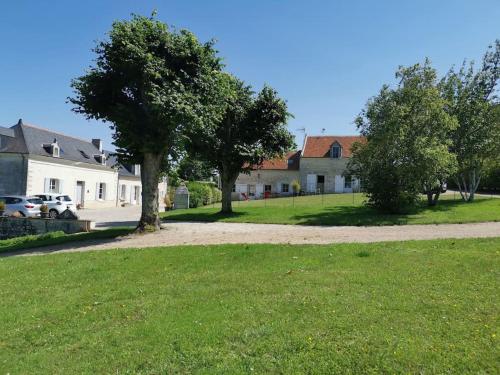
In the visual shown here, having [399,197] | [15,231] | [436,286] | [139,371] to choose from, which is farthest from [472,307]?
[15,231]

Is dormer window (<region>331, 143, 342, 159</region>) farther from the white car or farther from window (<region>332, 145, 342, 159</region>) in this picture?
the white car

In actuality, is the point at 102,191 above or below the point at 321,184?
below

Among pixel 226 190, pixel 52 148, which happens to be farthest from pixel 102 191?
pixel 226 190

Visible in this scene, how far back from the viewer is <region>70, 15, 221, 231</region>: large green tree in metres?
14.2

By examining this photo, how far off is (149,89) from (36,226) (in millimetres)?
10076

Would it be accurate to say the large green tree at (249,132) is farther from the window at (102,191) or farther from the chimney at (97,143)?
the chimney at (97,143)

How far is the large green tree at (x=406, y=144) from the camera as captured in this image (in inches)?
750

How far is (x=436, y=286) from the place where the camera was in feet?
20.2

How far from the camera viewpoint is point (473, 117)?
2295 cm

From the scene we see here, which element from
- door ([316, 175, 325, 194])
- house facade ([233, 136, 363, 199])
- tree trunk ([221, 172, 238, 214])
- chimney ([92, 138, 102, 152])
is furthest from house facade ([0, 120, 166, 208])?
door ([316, 175, 325, 194])

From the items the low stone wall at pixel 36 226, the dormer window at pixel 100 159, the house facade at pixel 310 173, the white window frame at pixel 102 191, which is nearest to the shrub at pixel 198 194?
the white window frame at pixel 102 191

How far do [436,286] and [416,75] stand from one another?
1768 cm

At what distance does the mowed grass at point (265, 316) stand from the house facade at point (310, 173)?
1565 inches

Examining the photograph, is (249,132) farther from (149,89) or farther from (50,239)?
(50,239)
